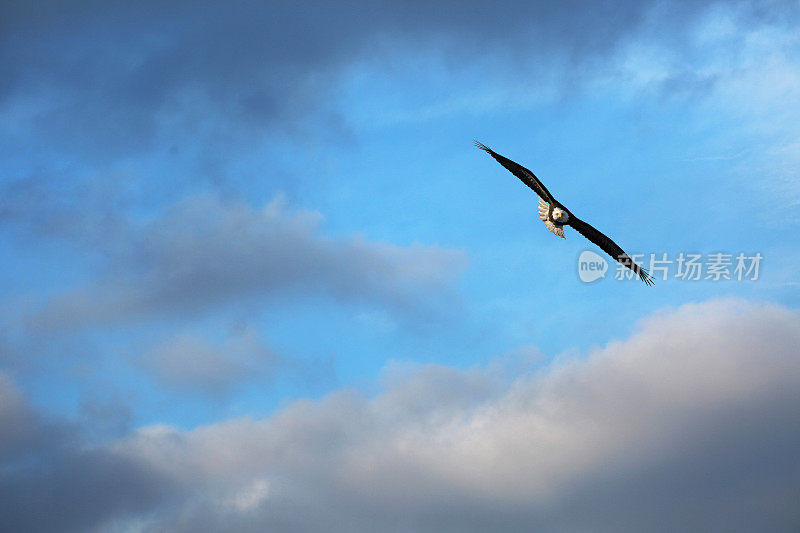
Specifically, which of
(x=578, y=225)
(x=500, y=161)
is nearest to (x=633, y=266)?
(x=578, y=225)

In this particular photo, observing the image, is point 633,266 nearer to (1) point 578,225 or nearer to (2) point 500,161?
(1) point 578,225

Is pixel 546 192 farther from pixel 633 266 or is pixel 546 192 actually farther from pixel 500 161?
pixel 633 266

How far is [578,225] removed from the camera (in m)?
57.4

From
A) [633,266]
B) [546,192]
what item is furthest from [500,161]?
[633,266]

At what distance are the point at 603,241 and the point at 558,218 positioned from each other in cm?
318

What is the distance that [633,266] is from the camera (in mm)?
56594

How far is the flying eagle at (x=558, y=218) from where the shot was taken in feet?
177

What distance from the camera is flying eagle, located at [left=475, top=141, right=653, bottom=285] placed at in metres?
53.9

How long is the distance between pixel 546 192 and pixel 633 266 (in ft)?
20.2

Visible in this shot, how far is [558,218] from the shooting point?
55.7 m

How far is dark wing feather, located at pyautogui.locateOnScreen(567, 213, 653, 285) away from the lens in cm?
5688

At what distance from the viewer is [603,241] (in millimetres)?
57344

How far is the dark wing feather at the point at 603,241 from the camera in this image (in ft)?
187

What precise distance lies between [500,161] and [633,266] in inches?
349
